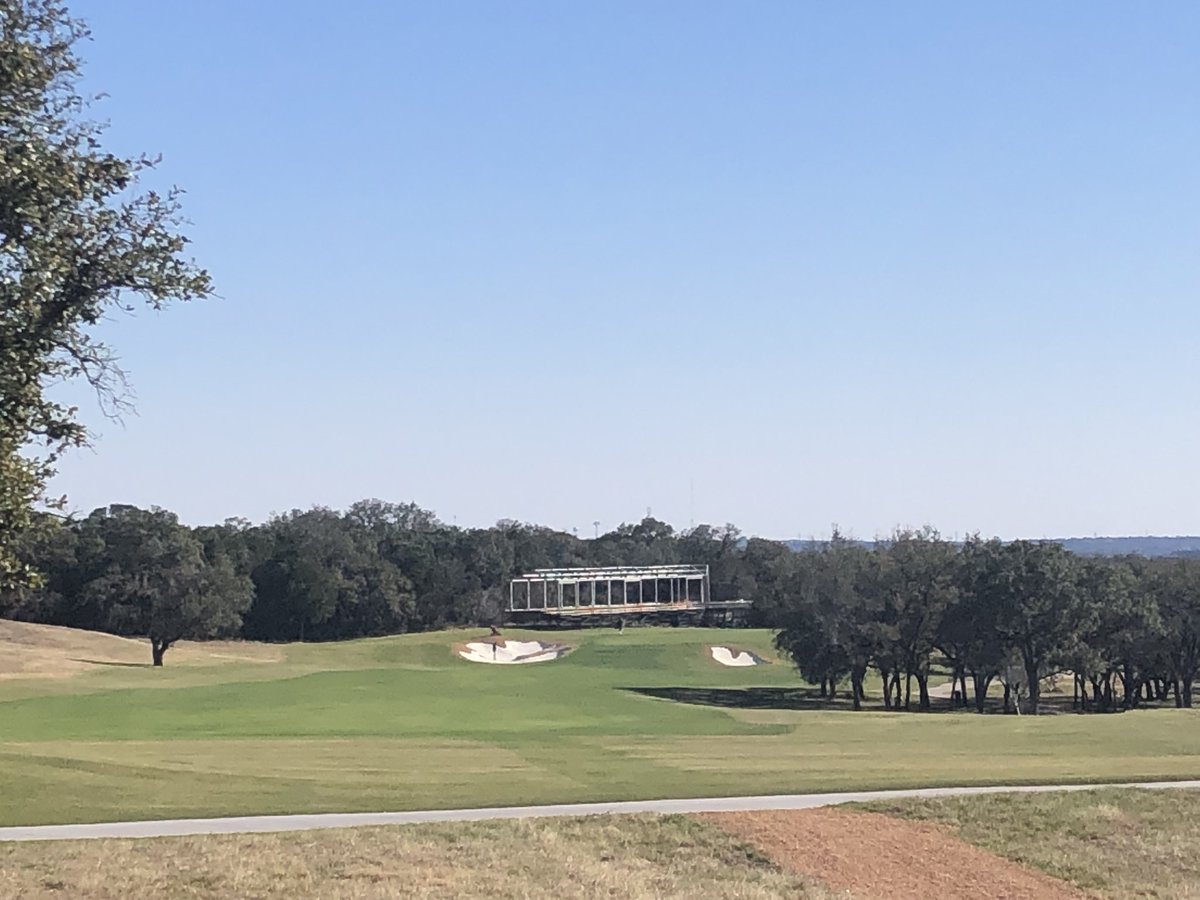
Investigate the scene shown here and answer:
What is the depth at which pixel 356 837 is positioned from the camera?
19.4 meters

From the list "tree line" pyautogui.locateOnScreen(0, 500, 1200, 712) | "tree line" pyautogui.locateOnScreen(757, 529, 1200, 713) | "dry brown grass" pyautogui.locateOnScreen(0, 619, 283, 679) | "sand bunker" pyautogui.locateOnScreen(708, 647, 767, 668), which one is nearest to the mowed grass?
"tree line" pyautogui.locateOnScreen(0, 500, 1200, 712)

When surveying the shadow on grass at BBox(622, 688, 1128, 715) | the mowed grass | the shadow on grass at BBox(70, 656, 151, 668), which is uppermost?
the shadow on grass at BBox(70, 656, 151, 668)

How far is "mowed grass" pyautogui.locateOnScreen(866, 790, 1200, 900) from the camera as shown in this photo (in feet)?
65.9

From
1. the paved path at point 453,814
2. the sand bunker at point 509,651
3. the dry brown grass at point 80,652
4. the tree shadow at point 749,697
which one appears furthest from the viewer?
the sand bunker at point 509,651

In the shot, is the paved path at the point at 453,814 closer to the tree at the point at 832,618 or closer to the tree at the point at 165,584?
the tree at the point at 832,618

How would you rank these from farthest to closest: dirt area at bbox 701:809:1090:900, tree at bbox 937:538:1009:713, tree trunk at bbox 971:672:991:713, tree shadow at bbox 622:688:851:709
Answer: tree trunk at bbox 971:672:991:713 → tree at bbox 937:538:1009:713 → tree shadow at bbox 622:688:851:709 → dirt area at bbox 701:809:1090:900

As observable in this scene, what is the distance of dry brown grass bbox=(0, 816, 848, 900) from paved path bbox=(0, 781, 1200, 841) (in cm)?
88

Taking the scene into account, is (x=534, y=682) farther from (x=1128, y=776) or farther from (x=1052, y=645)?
(x=1128, y=776)

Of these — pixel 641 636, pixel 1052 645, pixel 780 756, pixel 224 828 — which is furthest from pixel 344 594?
pixel 224 828

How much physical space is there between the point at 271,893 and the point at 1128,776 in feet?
59.4

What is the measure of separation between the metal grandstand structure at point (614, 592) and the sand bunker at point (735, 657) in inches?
1237

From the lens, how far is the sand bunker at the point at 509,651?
299 ft

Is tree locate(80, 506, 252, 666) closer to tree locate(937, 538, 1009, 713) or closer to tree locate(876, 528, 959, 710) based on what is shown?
tree locate(876, 528, 959, 710)

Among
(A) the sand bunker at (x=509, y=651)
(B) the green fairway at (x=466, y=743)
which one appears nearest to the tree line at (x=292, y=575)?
(B) the green fairway at (x=466, y=743)
